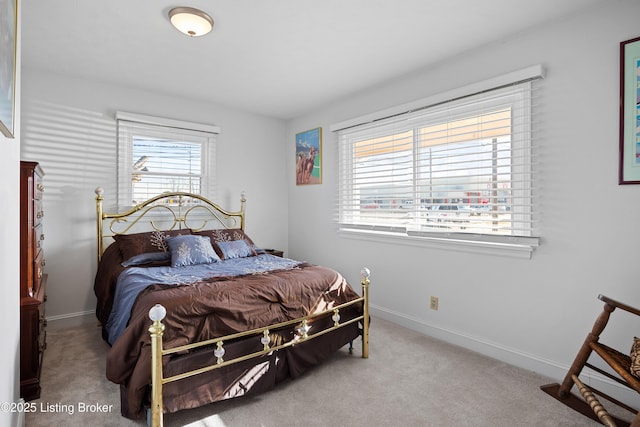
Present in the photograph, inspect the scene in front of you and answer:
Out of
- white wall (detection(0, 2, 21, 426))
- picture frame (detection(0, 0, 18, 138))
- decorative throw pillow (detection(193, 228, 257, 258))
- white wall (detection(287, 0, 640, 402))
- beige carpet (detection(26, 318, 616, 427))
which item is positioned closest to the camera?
picture frame (detection(0, 0, 18, 138))

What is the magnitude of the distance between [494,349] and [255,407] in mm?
1954

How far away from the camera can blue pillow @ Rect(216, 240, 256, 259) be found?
357 centimetres

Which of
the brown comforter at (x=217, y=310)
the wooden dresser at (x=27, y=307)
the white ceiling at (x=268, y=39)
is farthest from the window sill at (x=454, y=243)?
the wooden dresser at (x=27, y=307)

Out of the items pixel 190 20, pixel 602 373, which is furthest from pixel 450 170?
pixel 190 20

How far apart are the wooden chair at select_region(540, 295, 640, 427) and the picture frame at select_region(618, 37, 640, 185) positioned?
0.84 meters

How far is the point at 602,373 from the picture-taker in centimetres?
195

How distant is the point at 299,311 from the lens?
2350 millimetres

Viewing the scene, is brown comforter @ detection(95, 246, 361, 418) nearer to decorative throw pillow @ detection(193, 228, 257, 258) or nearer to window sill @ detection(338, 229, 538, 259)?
window sill @ detection(338, 229, 538, 259)

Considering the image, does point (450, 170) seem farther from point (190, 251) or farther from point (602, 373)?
point (190, 251)

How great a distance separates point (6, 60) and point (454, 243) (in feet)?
10.0

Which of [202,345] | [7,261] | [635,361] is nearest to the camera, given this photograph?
[7,261]

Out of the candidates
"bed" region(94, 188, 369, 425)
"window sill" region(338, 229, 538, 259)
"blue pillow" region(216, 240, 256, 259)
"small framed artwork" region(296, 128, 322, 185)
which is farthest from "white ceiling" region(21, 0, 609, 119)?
"blue pillow" region(216, 240, 256, 259)

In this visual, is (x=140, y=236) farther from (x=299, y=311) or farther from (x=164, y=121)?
(x=299, y=311)

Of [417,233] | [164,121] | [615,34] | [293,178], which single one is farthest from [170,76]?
[615,34]
